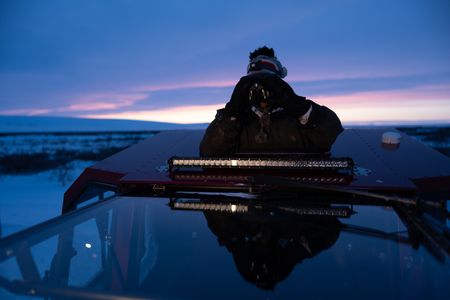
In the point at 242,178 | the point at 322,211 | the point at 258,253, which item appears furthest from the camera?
the point at 242,178

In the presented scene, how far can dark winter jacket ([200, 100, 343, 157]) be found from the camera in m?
2.71

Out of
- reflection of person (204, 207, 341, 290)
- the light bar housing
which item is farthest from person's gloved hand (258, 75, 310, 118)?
reflection of person (204, 207, 341, 290)

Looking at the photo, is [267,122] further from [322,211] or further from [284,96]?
[322,211]

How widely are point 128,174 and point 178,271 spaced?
0.81 meters

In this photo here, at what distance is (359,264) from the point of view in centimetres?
156

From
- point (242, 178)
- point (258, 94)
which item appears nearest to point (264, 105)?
point (258, 94)

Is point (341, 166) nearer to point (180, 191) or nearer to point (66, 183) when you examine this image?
point (180, 191)

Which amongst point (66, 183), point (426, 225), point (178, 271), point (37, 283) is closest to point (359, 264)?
point (426, 225)

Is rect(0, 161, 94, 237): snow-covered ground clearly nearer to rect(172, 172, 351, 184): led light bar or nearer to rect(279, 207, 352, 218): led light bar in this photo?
rect(172, 172, 351, 184): led light bar

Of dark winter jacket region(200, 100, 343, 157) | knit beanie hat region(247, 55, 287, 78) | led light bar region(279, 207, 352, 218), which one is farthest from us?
dark winter jacket region(200, 100, 343, 157)

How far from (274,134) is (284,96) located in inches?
16.3

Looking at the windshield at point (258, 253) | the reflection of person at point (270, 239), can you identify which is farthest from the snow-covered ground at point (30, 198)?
the reflection of person at point (270, 239)

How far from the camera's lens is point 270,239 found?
148cm

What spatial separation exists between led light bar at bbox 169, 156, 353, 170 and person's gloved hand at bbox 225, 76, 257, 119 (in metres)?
0.63
